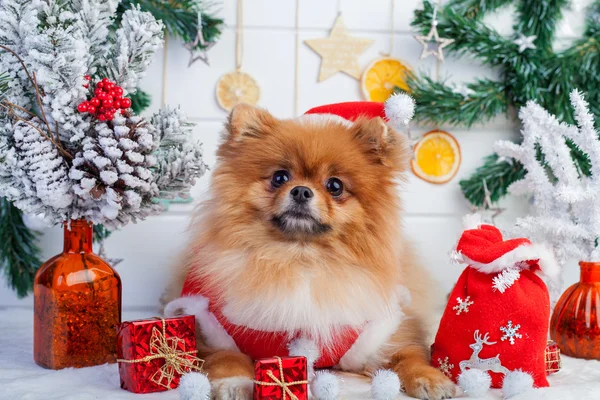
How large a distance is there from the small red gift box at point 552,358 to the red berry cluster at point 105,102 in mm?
1351

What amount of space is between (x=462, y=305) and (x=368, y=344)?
0.28m

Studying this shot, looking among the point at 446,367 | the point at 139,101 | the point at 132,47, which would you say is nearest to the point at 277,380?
the point at 446,367

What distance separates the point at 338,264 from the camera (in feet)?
5.18

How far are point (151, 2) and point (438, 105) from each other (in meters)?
1.18

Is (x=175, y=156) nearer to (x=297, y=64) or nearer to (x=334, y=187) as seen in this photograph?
(x=334, y=187)

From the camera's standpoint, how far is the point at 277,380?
1.30 metres

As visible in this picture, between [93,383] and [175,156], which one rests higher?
[175,156]

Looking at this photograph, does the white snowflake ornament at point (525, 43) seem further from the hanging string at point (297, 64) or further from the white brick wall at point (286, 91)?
the hanging string at point (297, 64)

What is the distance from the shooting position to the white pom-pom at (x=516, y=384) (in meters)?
1.37

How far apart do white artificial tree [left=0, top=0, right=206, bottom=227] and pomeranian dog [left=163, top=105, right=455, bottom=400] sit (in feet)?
0.83

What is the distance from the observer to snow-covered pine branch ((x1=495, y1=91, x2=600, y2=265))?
1838mm

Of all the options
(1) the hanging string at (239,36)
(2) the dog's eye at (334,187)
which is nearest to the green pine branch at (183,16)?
(1) the hanging string at (239,36)

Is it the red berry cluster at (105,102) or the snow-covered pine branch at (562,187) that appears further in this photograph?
the snow-covered pine branch at (562,187)

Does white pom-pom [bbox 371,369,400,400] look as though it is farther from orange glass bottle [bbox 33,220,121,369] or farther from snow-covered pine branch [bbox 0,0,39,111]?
snow-covered pine branch [bbox 0,0,39,111]
